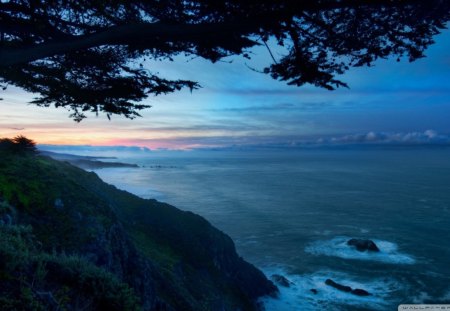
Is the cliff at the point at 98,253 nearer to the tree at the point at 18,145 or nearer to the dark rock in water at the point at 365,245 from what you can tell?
the tree at the point at 18,145

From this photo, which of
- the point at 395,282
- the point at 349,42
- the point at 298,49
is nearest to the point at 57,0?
the point at 298,49

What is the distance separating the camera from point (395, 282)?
28812mm

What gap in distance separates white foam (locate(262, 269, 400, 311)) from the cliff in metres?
1.58

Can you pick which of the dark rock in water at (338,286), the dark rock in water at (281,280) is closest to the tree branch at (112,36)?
the dark rock in water at (281,280)

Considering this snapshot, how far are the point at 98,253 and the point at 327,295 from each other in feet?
74.9

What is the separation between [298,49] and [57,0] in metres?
3.92

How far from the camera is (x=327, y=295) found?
1046 inches

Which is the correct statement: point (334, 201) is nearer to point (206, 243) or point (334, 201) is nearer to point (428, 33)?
point (206, 243)

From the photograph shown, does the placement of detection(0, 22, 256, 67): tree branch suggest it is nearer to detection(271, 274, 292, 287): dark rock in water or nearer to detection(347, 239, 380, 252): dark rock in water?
detection(271, 274, 292, 287): dark rock in water

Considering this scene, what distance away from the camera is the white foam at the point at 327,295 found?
24875 mm

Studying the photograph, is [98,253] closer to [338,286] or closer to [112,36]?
[112,36]

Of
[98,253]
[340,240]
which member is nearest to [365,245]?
[340,240]

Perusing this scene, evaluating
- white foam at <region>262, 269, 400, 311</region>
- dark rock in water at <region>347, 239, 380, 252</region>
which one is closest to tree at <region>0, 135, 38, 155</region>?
white foam at <region>262, 269, 400, 311</region>

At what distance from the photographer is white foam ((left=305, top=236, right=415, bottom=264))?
34606mm
